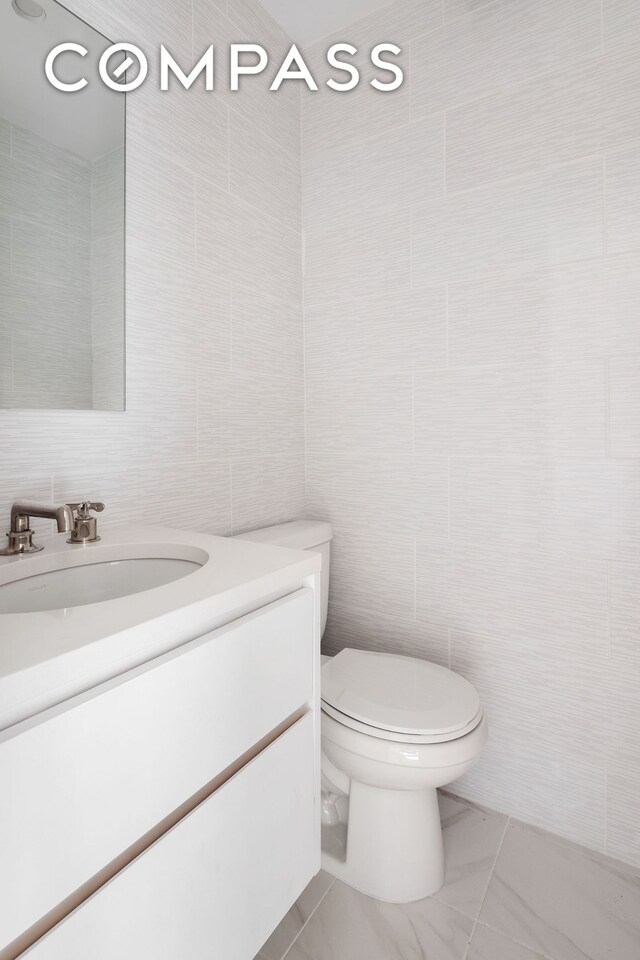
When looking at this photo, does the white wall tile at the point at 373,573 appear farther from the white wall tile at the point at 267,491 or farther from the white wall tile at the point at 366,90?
the white wall tile at the point at 366,90

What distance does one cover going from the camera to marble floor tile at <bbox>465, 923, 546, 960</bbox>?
987mm

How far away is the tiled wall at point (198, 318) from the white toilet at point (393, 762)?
597 millimetres

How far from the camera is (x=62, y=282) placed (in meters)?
1.02

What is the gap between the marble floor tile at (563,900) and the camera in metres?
1.02

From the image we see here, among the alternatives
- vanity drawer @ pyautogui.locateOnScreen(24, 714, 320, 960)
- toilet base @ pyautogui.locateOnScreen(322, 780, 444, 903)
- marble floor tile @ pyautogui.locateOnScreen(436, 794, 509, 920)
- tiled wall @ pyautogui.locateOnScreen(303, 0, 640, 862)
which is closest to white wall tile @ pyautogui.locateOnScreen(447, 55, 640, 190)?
tiled wall @ pyautogui.locateOnScreen(303, 0, 640, 862)

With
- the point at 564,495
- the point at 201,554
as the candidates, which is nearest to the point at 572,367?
the point at 564,495

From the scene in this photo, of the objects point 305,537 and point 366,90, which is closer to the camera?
point 305,537

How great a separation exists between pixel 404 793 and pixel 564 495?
0.81m

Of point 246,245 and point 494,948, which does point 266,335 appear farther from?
point 494,948

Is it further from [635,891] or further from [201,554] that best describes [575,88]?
[635,891]

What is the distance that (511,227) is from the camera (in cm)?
132

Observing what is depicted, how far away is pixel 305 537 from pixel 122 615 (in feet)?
2.87

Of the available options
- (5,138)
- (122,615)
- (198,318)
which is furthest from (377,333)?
(122,615)

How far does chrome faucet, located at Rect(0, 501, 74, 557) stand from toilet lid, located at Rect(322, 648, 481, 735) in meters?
0.68
